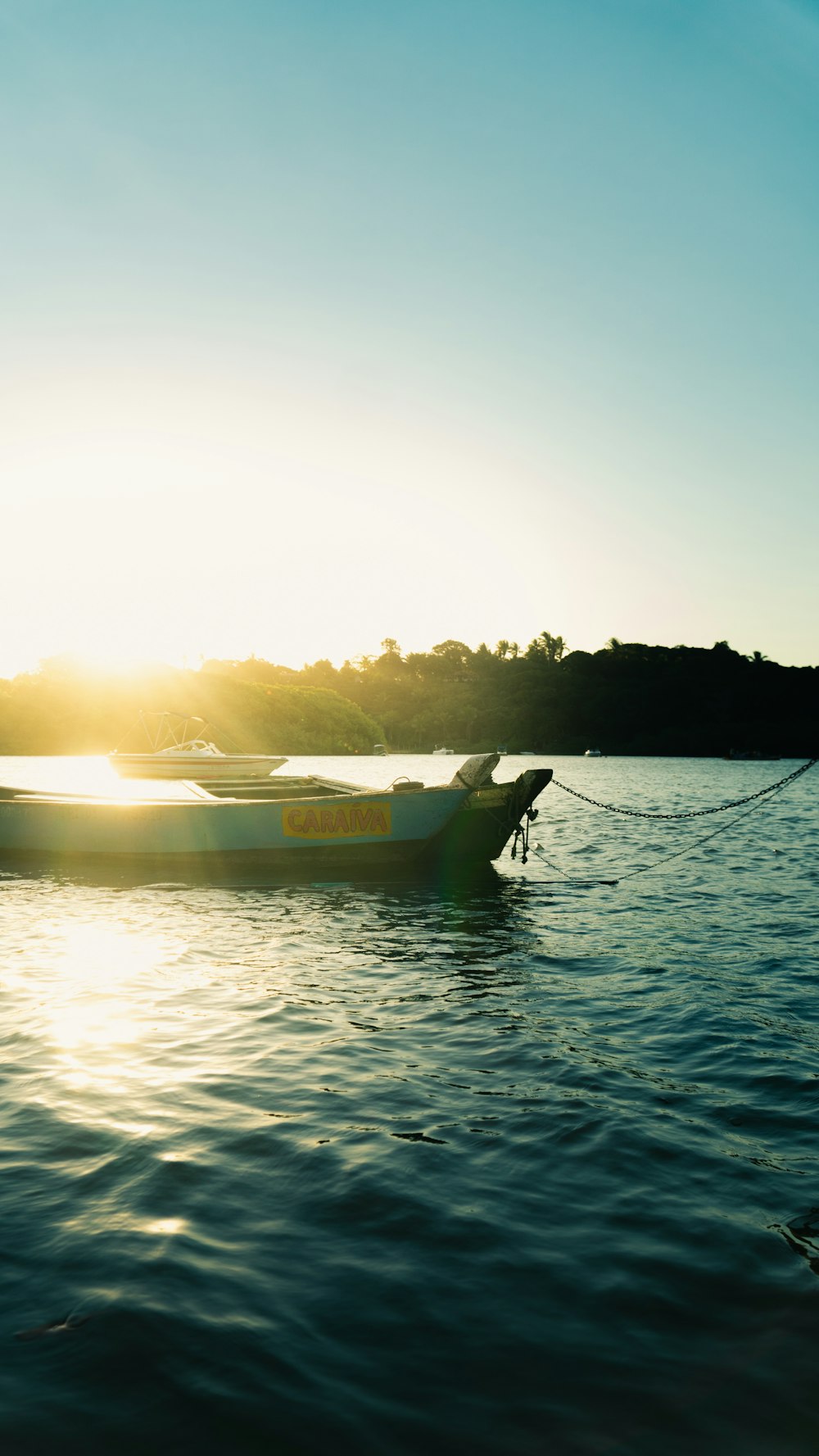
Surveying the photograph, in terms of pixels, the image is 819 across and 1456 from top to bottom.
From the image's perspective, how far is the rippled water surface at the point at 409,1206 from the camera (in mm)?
3303

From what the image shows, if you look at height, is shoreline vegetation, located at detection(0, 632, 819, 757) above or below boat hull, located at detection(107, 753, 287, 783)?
above

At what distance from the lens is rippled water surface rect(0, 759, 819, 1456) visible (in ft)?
10.8

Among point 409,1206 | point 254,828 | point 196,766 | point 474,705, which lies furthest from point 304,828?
point 474,705

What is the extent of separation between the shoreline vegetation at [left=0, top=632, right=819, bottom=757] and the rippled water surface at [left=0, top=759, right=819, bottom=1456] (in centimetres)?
10676

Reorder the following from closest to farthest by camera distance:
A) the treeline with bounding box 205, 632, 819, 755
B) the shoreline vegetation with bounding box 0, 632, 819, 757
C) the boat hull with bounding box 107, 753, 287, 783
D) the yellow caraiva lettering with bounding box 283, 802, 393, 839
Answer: the yellow caraiva lettering with bounding box 283, 802, 393, 839 < the boat hull with bounding box 107, 753, 287, 783 < the shoreline vegetation with bounding box 0, 632, 819, 757 < the treeline with bounding box 205, 632, 819, 755

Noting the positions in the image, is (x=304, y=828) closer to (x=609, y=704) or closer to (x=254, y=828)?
(x=254, y=828)

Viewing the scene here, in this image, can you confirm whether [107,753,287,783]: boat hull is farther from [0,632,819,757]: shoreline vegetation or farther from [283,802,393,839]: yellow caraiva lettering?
[0,632,819,757]: shoreline vegetation

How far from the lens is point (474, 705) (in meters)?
176

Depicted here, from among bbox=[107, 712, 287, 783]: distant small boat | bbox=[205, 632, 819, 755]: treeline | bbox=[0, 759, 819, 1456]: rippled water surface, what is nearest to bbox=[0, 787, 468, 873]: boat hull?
bbox=[0, 759, 819, 1456]: rippled water surface

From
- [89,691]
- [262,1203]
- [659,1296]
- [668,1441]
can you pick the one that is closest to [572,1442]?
[668,1441]

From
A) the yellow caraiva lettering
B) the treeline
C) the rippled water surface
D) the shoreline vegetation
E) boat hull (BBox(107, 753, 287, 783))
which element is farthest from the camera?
the treeline

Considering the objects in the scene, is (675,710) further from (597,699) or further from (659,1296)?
(659,1296)

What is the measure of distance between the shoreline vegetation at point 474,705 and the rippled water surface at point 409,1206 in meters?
107

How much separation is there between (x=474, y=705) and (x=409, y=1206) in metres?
171
